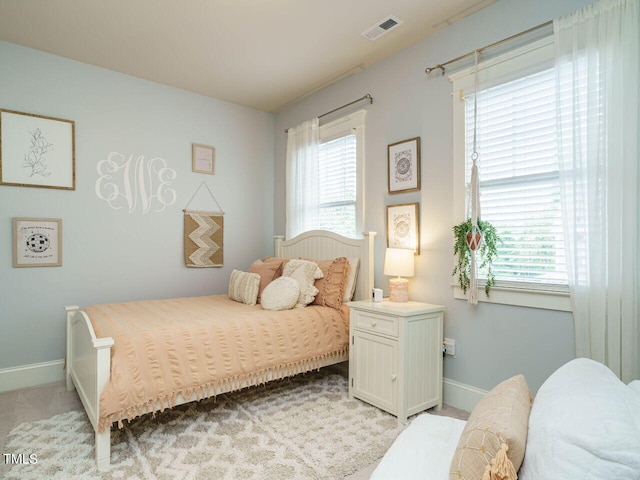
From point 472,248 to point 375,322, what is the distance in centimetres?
83

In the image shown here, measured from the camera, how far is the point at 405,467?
1.18 metres

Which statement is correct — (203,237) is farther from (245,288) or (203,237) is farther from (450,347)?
(450,347)

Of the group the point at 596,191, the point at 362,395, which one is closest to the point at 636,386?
the point at 596,191

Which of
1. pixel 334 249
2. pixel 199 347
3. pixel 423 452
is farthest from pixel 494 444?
pixel 334 249

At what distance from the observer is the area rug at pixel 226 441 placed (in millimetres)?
1951

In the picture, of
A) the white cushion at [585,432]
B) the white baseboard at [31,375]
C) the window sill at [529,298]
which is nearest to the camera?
the white cushion at [585,432]

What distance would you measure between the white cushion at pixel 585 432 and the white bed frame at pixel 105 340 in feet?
6.36

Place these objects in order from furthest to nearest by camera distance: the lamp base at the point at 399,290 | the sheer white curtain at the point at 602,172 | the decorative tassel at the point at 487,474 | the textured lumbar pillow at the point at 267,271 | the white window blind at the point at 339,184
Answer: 1. the white window blind at the point at 339,184
2. the textured lumbar pillow at the point at 267,271
3. the lamp base at the point at 399,290
4. the sheer white curtain at the point at 602,172
5. the decorative tassel at the point at 487,474

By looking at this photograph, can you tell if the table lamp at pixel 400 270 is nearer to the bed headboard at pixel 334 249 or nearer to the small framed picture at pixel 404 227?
the small framed picture at pixel 404 227

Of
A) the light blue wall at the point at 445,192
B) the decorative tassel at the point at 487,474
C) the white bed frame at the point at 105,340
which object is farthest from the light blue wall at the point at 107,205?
Result: the decorative tassel at the point at 487,474

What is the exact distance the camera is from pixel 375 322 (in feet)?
8.78

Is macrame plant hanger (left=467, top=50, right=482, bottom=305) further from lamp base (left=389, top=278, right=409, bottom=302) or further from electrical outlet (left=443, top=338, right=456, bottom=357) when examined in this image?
lamp base (left=389, top=278, right=409, bottom=302)

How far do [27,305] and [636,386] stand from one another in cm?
398

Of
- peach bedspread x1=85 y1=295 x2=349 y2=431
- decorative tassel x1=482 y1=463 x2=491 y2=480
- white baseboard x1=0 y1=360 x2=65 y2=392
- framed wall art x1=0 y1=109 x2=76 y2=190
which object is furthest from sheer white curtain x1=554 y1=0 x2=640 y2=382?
white baseboard x1=0 y1=360 x2=65 y2=392
